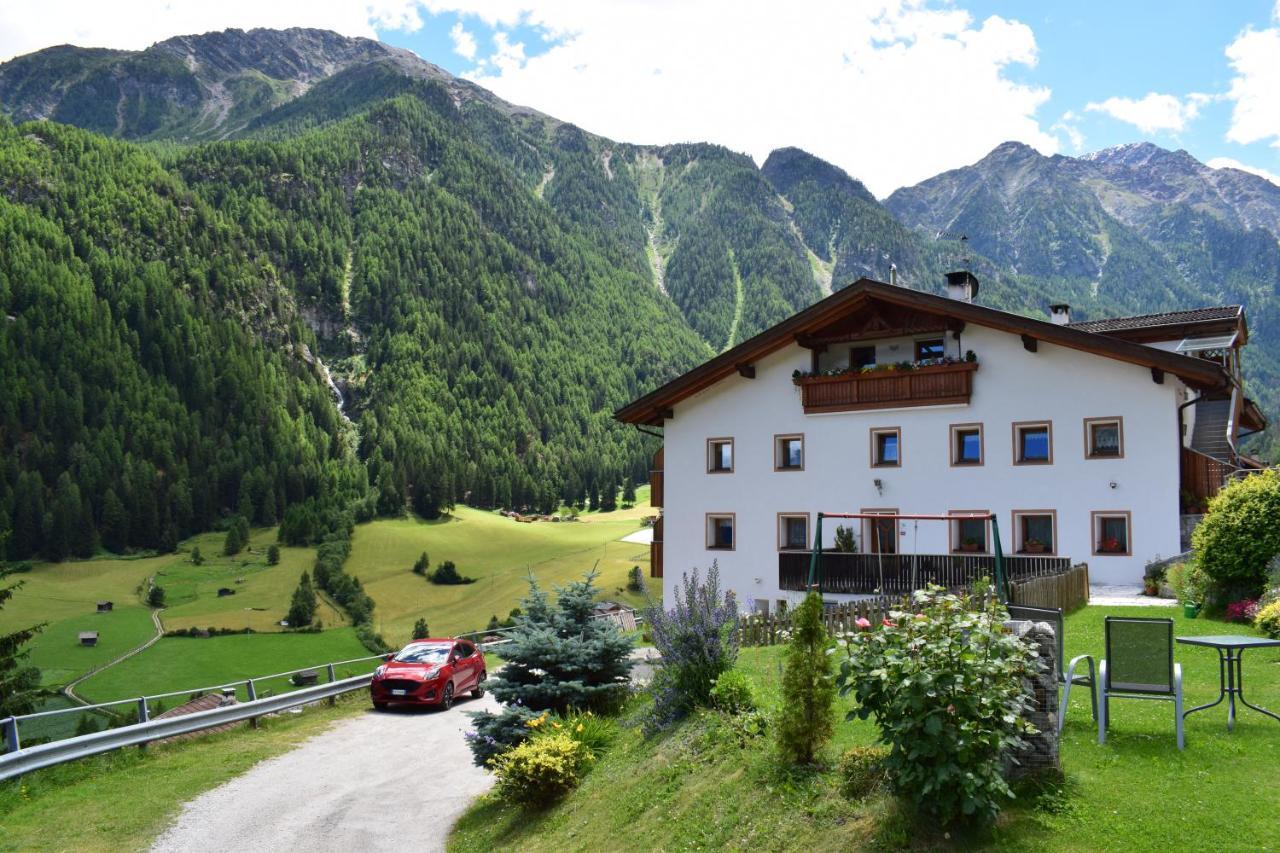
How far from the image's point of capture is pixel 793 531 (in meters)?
33.6

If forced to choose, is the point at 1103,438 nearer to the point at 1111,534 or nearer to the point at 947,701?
the point at 1111,534

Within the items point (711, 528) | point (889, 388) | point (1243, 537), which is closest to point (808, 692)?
point (1243, 537)

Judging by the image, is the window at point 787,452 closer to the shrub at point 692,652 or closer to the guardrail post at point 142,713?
the shrub at point 692,652

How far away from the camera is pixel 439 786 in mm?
16391

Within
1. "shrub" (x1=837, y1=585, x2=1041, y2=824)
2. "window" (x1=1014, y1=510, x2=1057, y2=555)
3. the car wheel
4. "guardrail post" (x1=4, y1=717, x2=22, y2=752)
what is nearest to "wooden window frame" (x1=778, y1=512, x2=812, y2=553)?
"window" (x1=1014, y1=510, x2=1057, y2=555)

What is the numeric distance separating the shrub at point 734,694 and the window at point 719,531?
852 inches

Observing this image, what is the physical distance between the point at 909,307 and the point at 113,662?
109 m

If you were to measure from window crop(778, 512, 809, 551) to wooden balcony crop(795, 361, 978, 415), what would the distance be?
11.6 feet

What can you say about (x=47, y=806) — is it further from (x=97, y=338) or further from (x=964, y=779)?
(x=97, y=338)

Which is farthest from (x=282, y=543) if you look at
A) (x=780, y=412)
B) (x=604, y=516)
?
(x=780, y=412)

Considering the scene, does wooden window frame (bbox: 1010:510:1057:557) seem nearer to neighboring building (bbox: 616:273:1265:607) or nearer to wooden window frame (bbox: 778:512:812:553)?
neighboring building (bbox: 616:273:1265:607)

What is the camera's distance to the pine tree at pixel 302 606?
13200 cm

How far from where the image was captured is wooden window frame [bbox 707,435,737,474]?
34.7 metres

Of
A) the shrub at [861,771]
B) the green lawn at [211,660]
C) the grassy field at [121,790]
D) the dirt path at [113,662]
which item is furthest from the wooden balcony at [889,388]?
the dirt path at [113,662]
